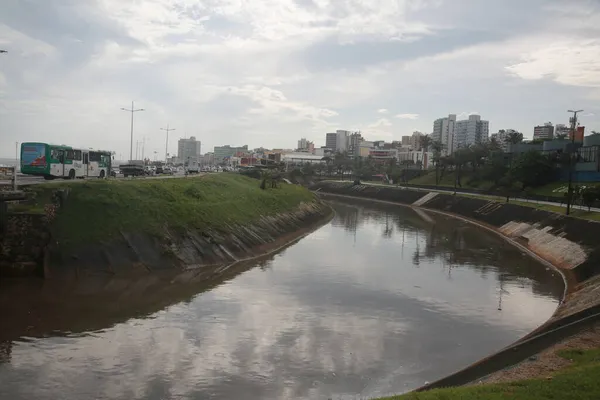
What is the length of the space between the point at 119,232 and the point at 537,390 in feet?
91.3

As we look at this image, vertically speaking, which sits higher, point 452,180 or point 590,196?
point 452,180

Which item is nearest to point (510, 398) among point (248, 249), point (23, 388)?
point (23, 388)

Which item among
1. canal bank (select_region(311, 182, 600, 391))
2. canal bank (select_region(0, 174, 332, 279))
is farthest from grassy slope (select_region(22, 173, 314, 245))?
canal bank (select_region(311, 182, 600, 391))

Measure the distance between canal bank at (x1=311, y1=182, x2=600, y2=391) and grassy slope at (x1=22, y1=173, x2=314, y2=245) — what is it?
24317 mm

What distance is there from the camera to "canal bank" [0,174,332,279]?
3081 cm

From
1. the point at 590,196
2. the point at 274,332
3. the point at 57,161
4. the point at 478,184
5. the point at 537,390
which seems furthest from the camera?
the point at 478,184

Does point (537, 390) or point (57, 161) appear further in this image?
point (57, 161)

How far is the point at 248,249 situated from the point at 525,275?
23356 millimetres

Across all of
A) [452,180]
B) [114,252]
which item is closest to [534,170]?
[452,180]

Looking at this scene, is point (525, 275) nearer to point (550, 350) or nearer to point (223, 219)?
point (550, 350)

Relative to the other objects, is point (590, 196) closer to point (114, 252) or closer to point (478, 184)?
point (114, 252)

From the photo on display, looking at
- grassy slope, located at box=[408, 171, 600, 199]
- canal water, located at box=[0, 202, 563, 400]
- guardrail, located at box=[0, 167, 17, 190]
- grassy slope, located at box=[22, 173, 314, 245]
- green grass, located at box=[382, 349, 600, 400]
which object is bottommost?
canal water, located at box=[0, 202, 563, 400]

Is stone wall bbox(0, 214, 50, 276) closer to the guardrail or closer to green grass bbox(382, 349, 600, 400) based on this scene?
the guardrail

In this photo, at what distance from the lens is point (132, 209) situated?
120 feet
